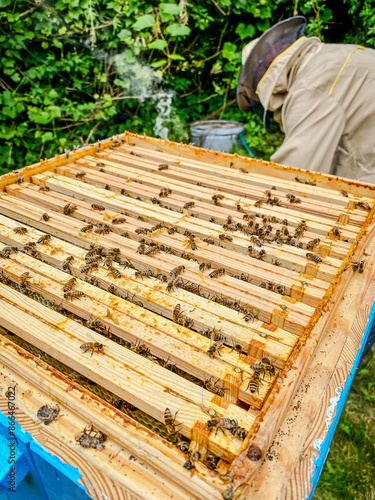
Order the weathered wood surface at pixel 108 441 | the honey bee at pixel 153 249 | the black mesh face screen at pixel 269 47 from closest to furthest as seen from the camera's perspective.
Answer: the weathered wood surface at pixel 108 441 < the honey bee at pixel 153 249 < the black mesh face screen at pixel 269 47

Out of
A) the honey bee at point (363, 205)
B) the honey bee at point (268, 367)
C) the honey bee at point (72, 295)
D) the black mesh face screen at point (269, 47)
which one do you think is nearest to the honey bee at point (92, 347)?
the honey bee at point (72, 295)

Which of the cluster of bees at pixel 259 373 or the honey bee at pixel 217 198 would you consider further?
the honey bee at pixel 217 198

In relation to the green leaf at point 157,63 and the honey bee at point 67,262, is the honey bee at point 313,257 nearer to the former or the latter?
the honey bee at point 67,262

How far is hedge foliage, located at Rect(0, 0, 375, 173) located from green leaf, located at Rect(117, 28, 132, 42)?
0.8 inches

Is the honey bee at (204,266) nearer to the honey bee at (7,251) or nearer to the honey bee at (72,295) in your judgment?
the honey bee at (72,295)

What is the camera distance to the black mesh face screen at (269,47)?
5.22 m

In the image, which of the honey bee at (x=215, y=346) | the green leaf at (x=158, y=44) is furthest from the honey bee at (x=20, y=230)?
the green leaf at (x=158, y=44)

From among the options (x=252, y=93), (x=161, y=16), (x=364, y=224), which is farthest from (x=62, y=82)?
(x=364, y=224)

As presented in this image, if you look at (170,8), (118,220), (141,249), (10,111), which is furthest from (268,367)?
(170,8)

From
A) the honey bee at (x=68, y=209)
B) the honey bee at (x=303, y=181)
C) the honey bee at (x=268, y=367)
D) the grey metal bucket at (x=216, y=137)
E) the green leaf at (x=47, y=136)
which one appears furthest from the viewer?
the grey metal bucket at (x=216, y=137)

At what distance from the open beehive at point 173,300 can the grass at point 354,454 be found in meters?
2.52

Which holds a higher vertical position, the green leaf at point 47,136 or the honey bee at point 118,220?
the green leaf at point 47,136

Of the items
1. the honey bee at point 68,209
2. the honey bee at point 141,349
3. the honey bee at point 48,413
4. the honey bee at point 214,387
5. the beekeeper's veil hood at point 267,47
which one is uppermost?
the beekeeper's veil hood at point 267,47

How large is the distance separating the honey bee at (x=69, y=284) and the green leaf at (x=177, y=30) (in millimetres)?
7249
